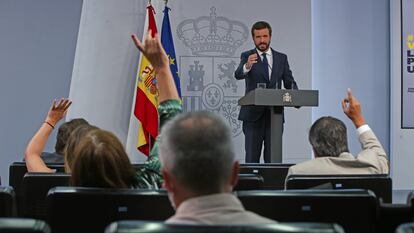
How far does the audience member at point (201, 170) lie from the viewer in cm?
124

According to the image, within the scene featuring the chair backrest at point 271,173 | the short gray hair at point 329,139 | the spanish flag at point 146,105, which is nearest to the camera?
the short gray hair at point 329,139

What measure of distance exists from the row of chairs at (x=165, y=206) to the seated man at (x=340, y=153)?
3.30 feet

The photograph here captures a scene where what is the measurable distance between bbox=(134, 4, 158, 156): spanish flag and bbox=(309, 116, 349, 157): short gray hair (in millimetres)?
3486

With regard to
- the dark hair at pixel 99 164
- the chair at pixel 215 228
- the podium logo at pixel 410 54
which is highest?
the podium logo at pixel 410 54

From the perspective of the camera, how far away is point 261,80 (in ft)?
17.8

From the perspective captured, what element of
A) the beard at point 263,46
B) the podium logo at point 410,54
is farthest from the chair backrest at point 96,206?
the podium logo at point 410,54

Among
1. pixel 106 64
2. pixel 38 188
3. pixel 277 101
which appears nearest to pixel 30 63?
pixel 106 64

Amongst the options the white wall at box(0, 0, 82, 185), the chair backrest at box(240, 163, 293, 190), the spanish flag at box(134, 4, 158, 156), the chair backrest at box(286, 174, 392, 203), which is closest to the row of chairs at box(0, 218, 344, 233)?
the chair backrest at box(286, 174, 392, 203)

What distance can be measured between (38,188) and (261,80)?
3365 millimetres

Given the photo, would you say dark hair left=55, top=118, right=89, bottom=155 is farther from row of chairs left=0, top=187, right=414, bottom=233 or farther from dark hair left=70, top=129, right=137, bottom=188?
row of chairs left=0, top=187, right=414, bottom=233

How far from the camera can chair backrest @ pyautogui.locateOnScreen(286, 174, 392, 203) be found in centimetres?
237

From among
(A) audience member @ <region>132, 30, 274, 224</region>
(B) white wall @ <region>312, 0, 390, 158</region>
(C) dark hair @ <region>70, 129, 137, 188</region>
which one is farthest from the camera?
(B) white wall @ <region>312, 0, 390, 158</region>

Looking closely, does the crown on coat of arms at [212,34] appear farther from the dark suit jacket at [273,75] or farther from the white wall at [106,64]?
the dark suit jacket at [273,75]

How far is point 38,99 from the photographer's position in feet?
21.8
